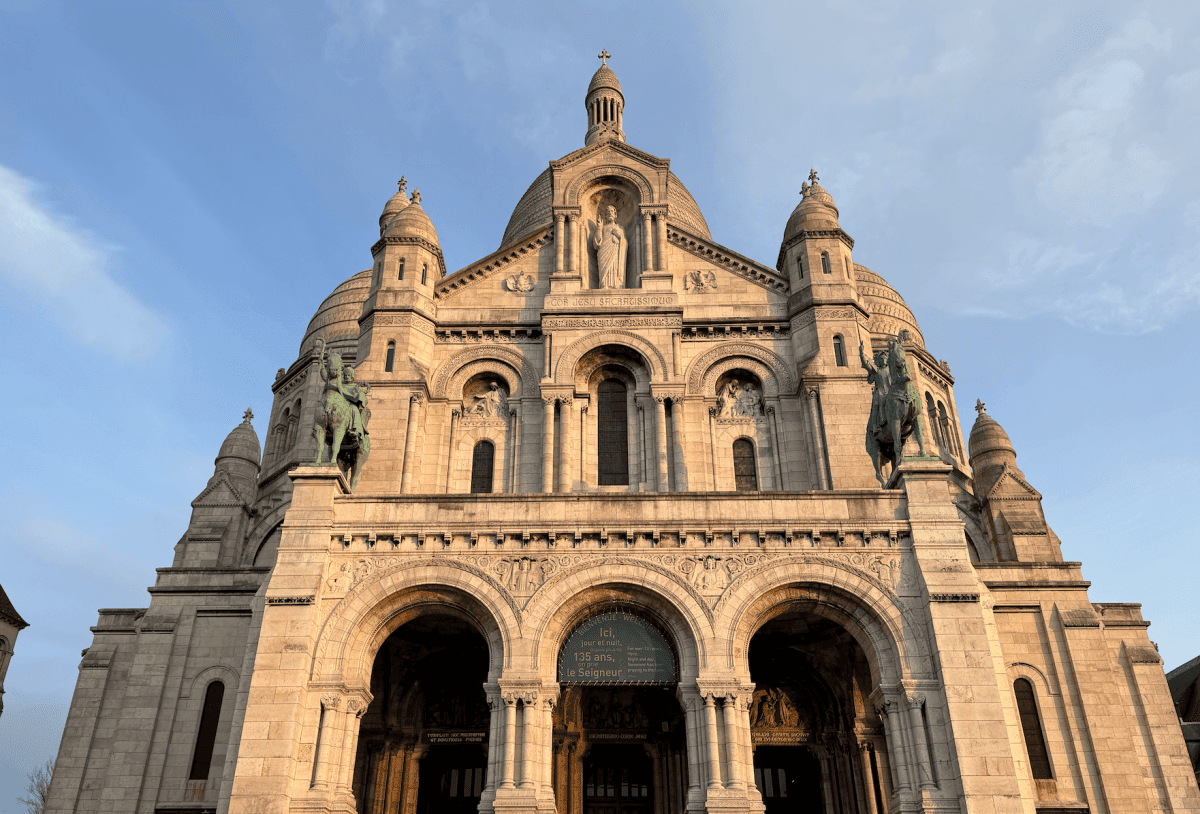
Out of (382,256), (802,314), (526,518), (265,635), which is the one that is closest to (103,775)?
(265,635)

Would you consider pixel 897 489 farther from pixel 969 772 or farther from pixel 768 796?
pixel 768 796

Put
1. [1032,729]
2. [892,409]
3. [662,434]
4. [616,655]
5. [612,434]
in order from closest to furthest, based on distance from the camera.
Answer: [616,655] < [892,409] < [1032,729] < [662,434] < [612,434]

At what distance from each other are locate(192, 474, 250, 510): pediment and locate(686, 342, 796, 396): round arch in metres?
16.0

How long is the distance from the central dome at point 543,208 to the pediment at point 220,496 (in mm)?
15882

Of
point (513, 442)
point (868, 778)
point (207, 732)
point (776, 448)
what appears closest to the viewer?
point (868, 778)

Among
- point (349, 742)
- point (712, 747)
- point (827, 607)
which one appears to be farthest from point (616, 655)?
point (349, 742)

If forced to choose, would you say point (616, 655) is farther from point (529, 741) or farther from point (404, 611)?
point (404, 611)

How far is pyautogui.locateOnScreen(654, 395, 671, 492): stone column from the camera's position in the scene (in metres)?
26.0

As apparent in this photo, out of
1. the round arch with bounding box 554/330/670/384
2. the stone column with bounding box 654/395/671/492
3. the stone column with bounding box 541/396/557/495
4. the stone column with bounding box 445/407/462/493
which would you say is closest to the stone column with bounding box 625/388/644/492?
the stone column with bounding box 654/395/671/492

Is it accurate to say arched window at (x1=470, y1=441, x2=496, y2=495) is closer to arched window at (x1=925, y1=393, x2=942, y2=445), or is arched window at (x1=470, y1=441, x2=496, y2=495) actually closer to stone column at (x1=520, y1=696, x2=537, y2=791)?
stone column at (x1=520, y1=696, x2=537, y2=791)

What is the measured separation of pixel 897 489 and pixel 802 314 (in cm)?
919

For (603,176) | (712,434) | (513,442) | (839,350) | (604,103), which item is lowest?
(513,442)

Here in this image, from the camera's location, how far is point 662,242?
99.3 ft

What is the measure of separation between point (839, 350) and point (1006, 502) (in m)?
7.73
